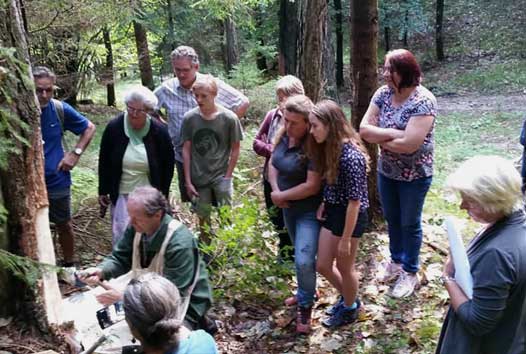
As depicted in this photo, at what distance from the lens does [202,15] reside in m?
15.6

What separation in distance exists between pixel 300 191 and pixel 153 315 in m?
2.00

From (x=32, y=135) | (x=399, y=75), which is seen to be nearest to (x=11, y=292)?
(x=32, y=135)

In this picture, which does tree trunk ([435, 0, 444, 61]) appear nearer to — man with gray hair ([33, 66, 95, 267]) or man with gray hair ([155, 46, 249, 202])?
man with gray hair ([155, 46, 249, 202])

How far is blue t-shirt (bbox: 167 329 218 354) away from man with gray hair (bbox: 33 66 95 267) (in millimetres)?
2905

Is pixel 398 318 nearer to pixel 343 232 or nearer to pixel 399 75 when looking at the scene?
pixel 343 232

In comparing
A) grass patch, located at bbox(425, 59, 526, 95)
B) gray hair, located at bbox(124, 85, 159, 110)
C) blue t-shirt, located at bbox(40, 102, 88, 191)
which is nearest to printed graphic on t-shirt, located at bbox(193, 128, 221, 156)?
gray hair, located at bbox(124, 85, 159, 110)

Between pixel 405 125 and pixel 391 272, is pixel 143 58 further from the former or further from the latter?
pixel 405 125

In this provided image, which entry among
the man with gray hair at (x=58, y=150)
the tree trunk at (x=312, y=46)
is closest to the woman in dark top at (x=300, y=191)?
the man with gray hair at (x=58, y=150)

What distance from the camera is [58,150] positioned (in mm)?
4754

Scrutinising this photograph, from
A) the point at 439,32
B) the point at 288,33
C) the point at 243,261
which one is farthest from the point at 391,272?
the point at 439,32

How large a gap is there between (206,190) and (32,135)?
1923mm

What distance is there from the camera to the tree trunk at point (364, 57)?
5.26 meters

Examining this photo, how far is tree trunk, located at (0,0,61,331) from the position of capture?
3.34 m

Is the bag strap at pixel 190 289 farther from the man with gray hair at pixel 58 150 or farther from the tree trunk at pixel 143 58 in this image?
the tree trunk at pixel 143 58
